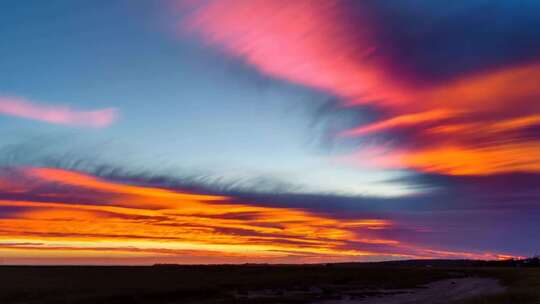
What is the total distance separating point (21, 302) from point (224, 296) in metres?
25.2

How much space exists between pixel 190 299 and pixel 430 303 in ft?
91.2

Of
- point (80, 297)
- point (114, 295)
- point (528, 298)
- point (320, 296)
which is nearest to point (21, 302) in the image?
point (80, 297)

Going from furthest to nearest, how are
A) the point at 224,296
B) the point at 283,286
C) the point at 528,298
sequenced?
the point at 283,286, the point at 224,296, the point at 528,298

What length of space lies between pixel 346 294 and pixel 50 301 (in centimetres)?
4143

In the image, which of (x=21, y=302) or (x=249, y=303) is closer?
(x=21, y=302)

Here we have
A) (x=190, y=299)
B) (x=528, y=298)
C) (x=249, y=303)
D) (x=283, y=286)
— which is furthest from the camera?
(x=283, y=286)

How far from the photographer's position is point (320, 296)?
251ft

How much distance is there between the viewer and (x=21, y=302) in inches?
2211

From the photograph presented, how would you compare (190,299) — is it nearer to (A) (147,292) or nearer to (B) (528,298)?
(A) (147,292)

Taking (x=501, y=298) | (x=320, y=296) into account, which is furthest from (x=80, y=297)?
(x=501, y=298)

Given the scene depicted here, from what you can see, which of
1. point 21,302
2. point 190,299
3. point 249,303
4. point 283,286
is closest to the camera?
point 21,302

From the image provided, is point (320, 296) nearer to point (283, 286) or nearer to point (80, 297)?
point (283, 286)

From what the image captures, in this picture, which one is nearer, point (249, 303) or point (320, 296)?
point (249, 303)

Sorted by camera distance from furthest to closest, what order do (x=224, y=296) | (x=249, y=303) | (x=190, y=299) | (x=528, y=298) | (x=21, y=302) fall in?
1. (x=224, y=296)
2. (x=190, y=299)
3. (x=249, y=303)
4. (x=21, y=302)
5. (x=528, y=298)
